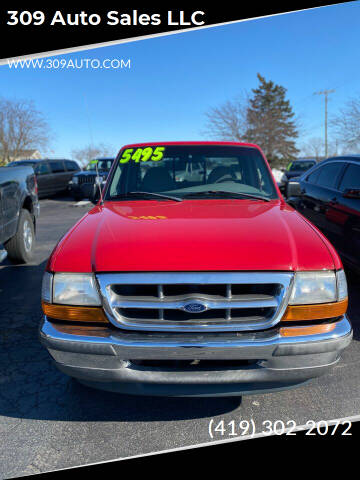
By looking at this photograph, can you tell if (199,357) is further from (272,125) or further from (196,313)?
(272,125)

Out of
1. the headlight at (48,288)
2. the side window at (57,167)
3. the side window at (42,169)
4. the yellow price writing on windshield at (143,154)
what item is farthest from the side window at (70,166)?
the headlight at (48,288)

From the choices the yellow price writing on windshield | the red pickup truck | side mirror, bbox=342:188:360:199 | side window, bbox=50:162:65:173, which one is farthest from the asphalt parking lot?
side window, bbox=50:162:65:173

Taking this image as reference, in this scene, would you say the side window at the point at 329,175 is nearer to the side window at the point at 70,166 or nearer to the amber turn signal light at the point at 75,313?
the amber turn signal light at the point at 75,313

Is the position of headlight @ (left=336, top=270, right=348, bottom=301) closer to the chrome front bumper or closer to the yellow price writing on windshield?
the chrome front bumper

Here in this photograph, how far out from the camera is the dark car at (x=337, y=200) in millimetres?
4070

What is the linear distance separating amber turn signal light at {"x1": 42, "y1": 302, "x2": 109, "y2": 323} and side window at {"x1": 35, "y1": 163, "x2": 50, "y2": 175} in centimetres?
1510

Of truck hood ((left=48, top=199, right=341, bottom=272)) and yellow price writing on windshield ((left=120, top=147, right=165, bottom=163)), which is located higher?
yellow price writing on windshield ((left=120, top=147, right=165, bottom=163))

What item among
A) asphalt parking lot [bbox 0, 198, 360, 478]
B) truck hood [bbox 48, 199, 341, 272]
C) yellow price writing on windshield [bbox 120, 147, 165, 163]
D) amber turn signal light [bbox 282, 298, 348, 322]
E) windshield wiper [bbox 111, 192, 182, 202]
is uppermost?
yellow price writing on windshield [bbox 120, 147, 165, 163]

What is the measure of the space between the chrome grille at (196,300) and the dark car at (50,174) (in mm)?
14954

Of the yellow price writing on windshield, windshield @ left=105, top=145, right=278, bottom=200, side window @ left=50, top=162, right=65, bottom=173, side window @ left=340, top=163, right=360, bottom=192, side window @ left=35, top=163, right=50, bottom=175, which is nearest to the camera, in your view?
windshield @ left=105, top=145, right=278, bottom=200

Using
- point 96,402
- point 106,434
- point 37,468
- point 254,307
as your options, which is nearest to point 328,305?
point 254,307

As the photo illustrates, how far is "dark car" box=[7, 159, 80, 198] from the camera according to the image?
51.9ft

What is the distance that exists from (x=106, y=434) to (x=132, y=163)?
2366 mm

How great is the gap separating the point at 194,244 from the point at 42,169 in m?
15.6
